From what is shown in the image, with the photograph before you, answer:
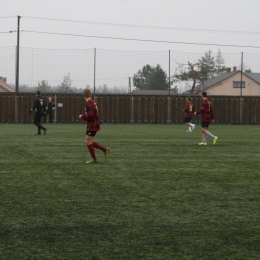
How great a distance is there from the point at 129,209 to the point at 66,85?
33069 mm

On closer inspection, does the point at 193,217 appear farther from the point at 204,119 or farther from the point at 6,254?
the point at 204,119


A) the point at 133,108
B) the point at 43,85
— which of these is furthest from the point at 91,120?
the point at 133,108

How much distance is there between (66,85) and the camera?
39.6 metres

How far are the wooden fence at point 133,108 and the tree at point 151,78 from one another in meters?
1.74

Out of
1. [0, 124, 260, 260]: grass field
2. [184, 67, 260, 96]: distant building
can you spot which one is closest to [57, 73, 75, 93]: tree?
[0, 124, 260, 260]: grass field

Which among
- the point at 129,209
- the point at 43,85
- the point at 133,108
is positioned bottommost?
the point at 129,209

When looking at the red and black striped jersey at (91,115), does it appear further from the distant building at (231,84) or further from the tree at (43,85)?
the distant building at (231,84)

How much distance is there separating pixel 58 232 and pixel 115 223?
703 mm

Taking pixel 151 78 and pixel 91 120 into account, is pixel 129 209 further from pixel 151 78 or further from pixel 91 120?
pixel 151 78

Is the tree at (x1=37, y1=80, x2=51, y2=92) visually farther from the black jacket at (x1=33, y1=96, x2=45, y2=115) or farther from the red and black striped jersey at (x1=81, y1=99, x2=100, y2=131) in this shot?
the red and black striped jersey at (x1=81, y1=99, x2=100, y2=131)

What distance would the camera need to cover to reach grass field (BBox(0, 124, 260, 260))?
521 centimetres

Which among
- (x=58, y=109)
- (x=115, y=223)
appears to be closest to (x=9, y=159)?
(x=115, y=223)

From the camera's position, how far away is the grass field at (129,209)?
17.1ft

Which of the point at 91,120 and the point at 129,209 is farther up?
the point at 91,120
